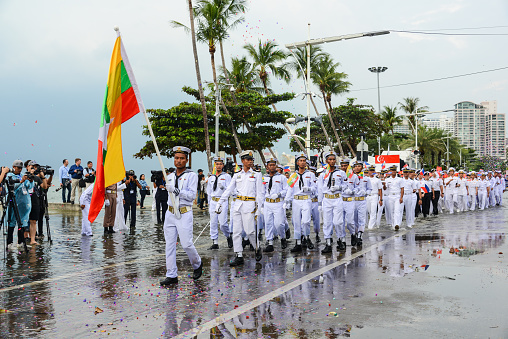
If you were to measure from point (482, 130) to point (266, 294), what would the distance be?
611 ft

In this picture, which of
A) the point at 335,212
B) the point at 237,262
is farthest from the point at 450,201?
the point at 237,262

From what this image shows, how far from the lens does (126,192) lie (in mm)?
16672

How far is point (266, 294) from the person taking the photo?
6.82 metres

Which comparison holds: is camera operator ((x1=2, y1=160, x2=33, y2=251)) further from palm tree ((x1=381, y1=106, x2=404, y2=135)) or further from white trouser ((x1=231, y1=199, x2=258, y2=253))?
palm tree ((x1=381, y1=106, x2=404, y2=135))

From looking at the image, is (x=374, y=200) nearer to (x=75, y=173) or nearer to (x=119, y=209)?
(x=119, y=209)

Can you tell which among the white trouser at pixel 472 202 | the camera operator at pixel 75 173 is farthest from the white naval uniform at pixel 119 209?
the white trouser at pixel 472 202

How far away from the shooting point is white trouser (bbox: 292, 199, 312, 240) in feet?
36.3

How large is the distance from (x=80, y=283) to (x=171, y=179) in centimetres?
208

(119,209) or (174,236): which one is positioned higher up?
(174,236)

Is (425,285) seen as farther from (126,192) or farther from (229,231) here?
(126,192)

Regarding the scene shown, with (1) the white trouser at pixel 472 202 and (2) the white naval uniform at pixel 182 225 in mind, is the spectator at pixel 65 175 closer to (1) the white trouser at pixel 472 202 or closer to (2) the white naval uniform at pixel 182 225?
(2) the white naval uniform at pixel 182 225

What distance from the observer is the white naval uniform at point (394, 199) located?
15.5 metres

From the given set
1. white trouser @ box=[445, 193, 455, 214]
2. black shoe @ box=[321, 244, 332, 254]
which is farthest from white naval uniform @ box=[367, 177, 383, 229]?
white trouser @ box=[445, 193, 455, 214]

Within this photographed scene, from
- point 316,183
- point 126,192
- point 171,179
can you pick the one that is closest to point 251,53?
point 126,192
